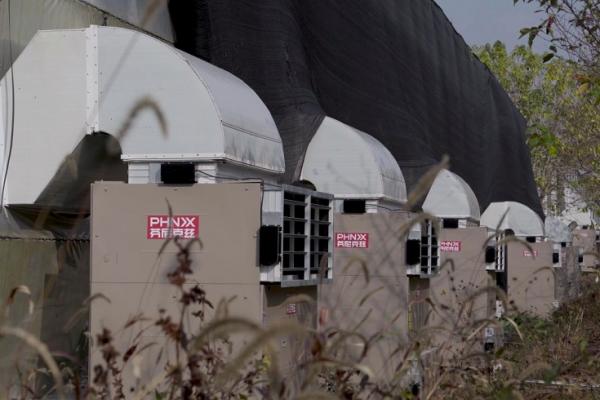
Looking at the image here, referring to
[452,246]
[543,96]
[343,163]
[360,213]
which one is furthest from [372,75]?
[543,96]

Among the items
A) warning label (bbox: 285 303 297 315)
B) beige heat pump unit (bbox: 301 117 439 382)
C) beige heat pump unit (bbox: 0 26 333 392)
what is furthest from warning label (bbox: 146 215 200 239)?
beige heat pump unit (bbox: 301 117 439 382)

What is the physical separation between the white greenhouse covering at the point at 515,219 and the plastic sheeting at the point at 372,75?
497 mm

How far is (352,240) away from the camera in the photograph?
29.1ft

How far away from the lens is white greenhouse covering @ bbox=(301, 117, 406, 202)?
8.66 meters

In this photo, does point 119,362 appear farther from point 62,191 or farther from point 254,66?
point 254,66

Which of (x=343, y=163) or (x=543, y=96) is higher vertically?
(x=543, y=96)

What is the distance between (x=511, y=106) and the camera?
21297 millimetres

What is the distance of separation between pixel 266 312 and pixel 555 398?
155cm

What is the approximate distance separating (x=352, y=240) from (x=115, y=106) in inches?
128

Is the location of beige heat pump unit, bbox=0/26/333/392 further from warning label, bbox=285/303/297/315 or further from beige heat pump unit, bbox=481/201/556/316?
beige heat pump unit, bbox=481/201/556/316

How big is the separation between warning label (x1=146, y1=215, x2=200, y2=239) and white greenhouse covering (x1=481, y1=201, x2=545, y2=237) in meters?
11.0

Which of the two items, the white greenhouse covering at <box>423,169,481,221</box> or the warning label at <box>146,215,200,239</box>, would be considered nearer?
the warning label at <box>146,215,200,239</box>

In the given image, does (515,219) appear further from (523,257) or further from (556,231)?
(556,231)

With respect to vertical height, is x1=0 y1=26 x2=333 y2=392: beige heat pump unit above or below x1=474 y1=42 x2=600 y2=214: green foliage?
below
